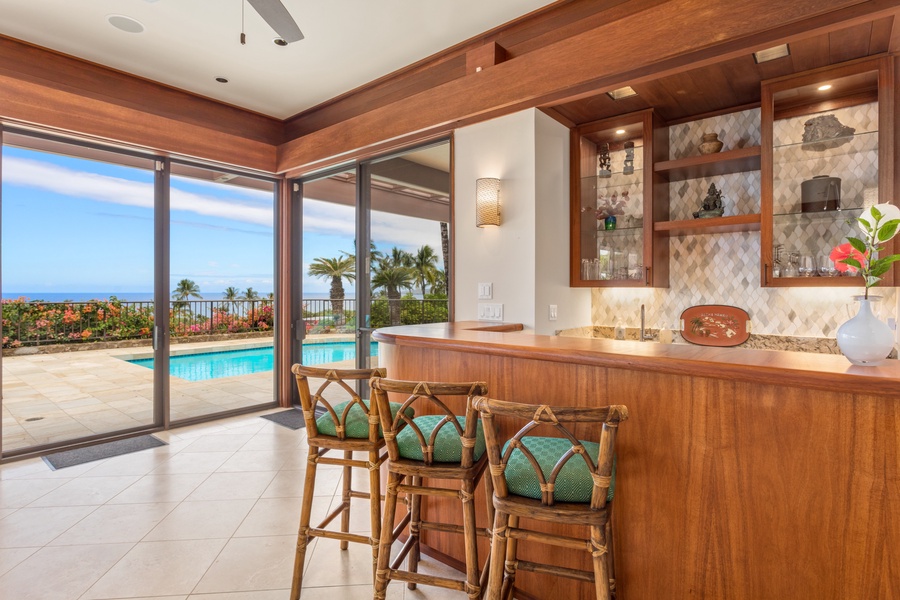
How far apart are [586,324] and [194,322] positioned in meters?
3.75

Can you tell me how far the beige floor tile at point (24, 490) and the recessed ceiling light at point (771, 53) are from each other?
5.02 m

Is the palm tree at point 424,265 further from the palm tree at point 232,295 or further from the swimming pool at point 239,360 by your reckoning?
the palm tree at point 232,295

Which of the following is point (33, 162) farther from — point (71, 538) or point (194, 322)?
point (71, 538)

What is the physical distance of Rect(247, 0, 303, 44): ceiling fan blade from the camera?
218cm

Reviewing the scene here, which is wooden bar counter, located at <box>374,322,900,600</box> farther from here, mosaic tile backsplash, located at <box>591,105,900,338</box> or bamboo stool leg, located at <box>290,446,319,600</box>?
mosaic tile backsplash, located at <box>591,105,900,338</box>

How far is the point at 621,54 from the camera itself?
2.56 metres

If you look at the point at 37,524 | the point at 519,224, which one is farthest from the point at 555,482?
the point at 37,524

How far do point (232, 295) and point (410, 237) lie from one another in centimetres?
210

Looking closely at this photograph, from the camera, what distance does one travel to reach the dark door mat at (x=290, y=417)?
450 cm

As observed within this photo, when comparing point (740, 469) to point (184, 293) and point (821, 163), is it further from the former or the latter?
point (184, 293)

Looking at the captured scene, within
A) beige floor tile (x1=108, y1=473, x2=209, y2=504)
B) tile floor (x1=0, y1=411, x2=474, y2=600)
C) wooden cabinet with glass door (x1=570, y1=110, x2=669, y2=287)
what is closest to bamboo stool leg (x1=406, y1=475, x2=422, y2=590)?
tile floor (x1=0, y1=411, x2=474, y2=600)

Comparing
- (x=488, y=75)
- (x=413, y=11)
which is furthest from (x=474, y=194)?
(x=413, y=11)

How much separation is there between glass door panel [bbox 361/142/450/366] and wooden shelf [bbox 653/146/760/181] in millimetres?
1698

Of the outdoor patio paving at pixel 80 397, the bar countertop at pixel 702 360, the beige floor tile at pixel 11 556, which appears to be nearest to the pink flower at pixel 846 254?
the bar countertop at pixel 702 360
